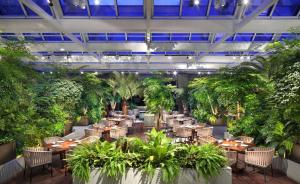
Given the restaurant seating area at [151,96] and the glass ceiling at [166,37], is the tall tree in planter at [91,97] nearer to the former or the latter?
the restaurant seating area at [151,96]

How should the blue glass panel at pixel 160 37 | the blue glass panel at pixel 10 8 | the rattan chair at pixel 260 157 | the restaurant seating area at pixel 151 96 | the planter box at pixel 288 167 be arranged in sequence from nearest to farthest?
1. the restaurant seating area at pixel 151 96
2. the rattan chair at pixel 260 157
3. the planter box at pixel 288 167
4. the blue glass panel at pixel 10 8
5. the blue glass panel at pixel 160 37

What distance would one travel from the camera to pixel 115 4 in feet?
31.3

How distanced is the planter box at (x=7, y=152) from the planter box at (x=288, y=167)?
6.52 metres

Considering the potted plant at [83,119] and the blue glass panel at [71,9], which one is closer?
the blue glass panel at [71,9]

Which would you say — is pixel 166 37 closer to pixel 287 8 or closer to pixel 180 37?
pixel 180 37

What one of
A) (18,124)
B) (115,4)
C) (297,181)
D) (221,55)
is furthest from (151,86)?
(221,55)

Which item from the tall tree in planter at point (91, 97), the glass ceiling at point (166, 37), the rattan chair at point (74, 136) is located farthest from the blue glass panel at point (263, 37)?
the rattan chair at point (74, 136)

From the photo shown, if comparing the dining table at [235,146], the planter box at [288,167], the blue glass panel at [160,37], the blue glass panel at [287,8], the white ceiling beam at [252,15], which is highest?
the blue glass panel at [287,8]

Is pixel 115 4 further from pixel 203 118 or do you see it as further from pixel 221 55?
pixel 221 55

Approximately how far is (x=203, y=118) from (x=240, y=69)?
15.9 feet

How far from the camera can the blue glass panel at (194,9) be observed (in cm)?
962

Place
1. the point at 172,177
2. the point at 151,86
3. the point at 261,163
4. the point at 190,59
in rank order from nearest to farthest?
1. the point at 172,177
2. the point at 261,163
3. the point at 151,86
4. the point at 190,59

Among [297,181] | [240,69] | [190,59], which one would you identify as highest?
[190,59]

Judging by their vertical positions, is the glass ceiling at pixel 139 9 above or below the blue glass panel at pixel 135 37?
above
